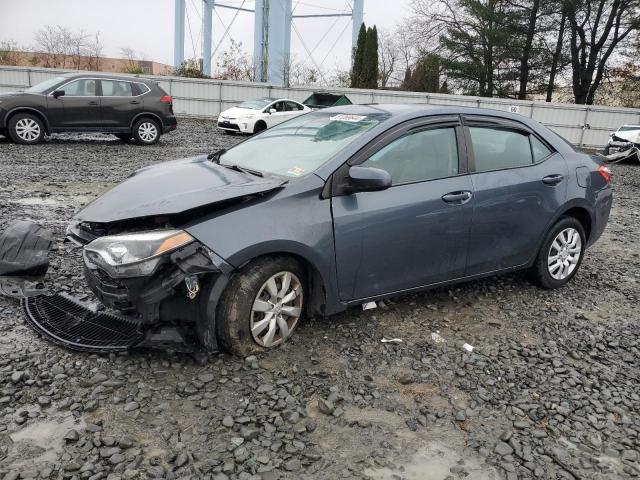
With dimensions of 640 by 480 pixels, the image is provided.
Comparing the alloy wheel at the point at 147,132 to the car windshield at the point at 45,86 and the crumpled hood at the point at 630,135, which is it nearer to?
the car windshield at the point at 45,86

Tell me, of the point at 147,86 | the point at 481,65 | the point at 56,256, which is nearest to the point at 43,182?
the point at 56,256

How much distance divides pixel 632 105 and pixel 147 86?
31926 mm

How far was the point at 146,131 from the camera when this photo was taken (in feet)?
45.4

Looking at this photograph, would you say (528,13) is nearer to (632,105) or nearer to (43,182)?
(632,105)

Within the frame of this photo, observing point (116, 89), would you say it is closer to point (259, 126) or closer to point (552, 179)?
point (259, 126)

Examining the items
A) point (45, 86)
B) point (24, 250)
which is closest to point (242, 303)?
point (24, 250)

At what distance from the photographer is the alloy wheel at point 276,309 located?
334 centimetres

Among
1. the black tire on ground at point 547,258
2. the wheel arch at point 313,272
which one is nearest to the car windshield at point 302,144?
the wheel arch at point 313,272

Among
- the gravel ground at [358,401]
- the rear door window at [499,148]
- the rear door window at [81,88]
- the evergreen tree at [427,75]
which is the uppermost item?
the evergreen tree at [427,75]

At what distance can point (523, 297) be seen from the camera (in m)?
4.77

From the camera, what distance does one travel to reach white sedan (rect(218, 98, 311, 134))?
1933 centimetres

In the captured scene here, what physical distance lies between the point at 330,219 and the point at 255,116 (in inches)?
660

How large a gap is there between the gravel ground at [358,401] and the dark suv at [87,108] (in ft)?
30.2

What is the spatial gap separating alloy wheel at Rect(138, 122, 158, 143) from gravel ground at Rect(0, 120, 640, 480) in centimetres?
988
